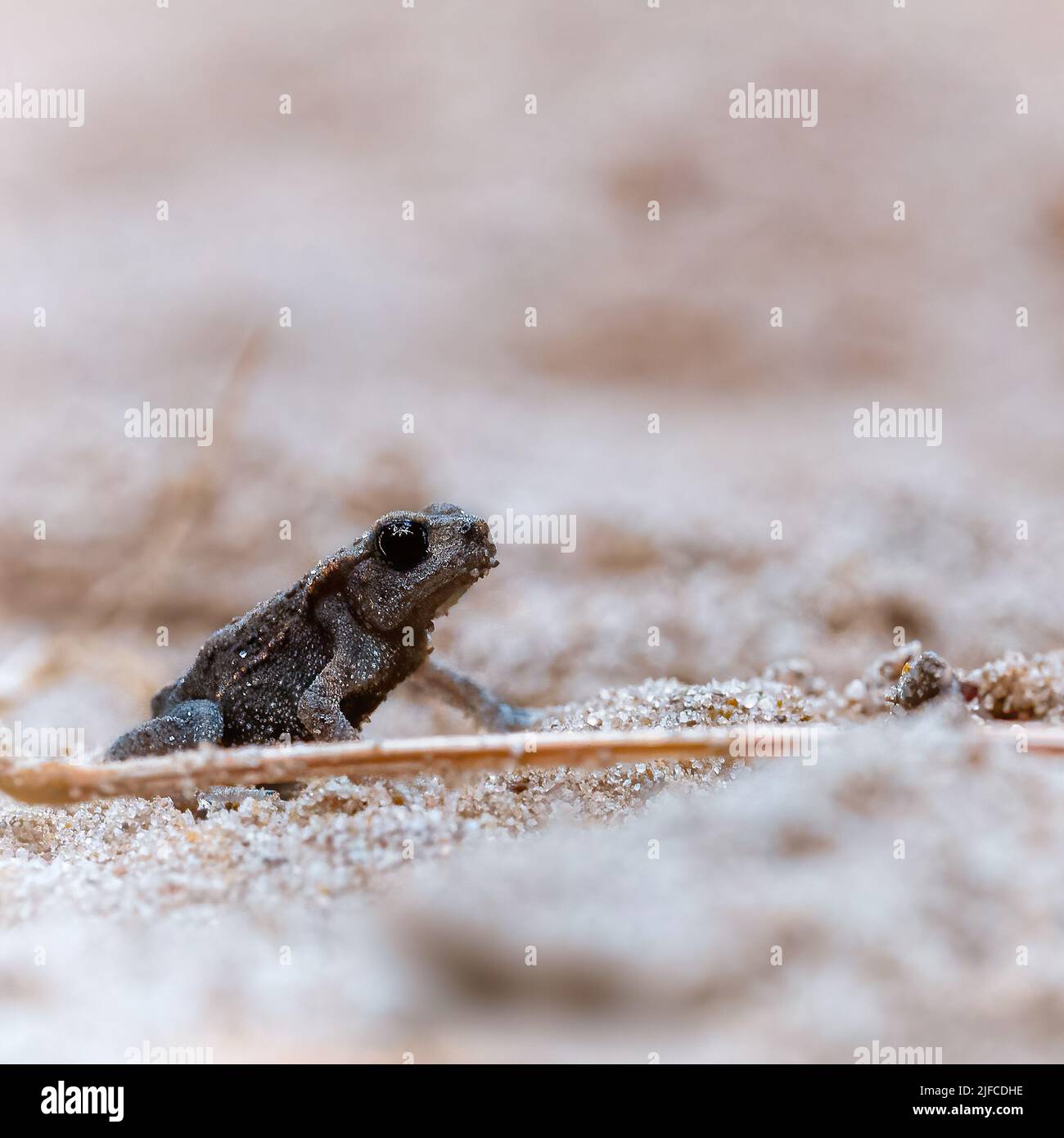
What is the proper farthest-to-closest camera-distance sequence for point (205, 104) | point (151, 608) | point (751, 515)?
point (205, 104)
point (751, 515)
point (151, 608)

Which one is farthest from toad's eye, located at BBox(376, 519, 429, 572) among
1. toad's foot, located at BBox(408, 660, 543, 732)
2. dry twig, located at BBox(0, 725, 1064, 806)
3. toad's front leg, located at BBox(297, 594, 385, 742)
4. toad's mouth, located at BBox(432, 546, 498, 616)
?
dry twig, located at BBox(0, 725, 1064, 806)

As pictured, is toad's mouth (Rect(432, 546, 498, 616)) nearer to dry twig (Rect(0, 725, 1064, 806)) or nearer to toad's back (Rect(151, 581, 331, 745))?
toad's back (Rect(151, 581, 331, 745))

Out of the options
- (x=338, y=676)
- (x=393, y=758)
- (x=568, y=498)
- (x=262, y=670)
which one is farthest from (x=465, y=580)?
(x=568, y=498)

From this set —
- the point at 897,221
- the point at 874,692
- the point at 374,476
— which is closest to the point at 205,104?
the point at 374,476

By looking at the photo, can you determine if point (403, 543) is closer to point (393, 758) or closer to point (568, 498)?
point (393, 758)

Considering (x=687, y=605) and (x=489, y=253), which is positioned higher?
(x=489, y=253)
